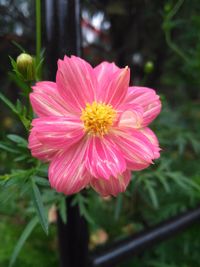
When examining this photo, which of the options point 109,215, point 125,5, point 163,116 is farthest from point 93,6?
point 109,215

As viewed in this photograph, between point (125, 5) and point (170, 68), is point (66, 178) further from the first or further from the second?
point (170, 68)

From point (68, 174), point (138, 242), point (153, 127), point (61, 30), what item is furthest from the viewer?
point (153, 127)

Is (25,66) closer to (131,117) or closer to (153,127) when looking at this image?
(131,117)

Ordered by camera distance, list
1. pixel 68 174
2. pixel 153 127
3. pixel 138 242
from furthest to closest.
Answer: pixel 153 127 < pixel 138 242 < pixel 68 174

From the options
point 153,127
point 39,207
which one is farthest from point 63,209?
point 153,127

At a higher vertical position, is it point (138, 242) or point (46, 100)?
point (46, 100)

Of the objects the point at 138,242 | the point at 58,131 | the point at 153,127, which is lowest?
the point at 138,242

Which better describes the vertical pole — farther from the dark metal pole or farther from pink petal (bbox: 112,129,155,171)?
the dark metal pole
